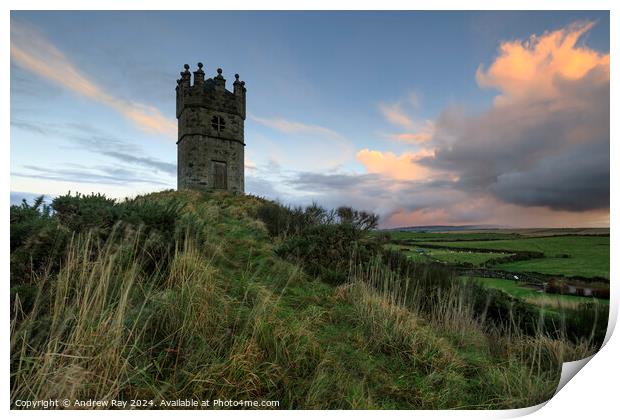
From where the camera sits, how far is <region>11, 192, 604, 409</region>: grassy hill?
5.93 feet

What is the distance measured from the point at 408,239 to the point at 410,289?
122 inches

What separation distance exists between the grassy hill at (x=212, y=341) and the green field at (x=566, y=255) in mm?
712

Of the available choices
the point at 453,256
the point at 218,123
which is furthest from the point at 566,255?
the point at 218,123

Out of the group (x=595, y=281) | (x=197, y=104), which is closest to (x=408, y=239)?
(x=595, y=281)

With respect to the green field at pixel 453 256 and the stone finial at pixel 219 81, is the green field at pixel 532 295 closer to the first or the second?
the green field at pixel 453 256

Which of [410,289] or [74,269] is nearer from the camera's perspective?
[74,269]

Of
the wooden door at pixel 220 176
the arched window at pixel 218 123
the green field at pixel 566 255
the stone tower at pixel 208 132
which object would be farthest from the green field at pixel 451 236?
the arched window at pixel 218 123

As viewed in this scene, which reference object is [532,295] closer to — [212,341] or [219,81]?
[212,341]

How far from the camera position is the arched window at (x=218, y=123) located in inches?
701

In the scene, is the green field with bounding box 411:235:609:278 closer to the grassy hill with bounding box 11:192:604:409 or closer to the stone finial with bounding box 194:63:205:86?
the grassy hill with bounding box 11:192:604:409

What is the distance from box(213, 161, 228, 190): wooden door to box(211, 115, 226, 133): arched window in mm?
2314

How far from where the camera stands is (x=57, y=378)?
1695 mm

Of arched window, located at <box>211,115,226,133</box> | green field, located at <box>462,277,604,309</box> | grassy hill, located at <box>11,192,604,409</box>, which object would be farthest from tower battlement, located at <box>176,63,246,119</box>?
green field, located at <box>462,277,604,309</box>
